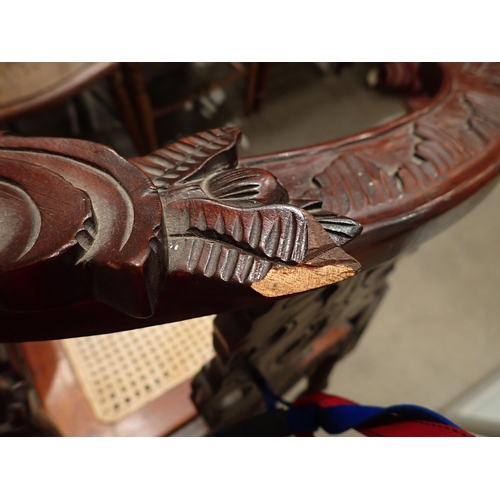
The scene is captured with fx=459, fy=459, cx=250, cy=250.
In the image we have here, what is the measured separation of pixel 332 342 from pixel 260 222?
0.59 meters

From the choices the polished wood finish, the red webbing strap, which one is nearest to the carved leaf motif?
the red webbing strap

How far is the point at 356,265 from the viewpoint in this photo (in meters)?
0.27

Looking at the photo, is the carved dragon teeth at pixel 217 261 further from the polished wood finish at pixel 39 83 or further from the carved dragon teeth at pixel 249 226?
the polished wood finish at pixel 39 83

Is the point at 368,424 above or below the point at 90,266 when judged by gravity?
below

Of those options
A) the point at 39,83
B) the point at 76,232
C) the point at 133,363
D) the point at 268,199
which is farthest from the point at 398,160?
the point at 39,83

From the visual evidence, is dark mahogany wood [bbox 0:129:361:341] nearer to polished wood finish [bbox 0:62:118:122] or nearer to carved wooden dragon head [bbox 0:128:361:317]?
carved wooden dragon head [bbox 0:128:361:317]

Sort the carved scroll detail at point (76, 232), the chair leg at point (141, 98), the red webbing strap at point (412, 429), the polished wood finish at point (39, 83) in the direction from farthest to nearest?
the chair leg at point (141, 98)
the polished wood finish at point (39, 83)
the red webbing strap at point (412, 429)
the carved scroll detail at point (76, 232)

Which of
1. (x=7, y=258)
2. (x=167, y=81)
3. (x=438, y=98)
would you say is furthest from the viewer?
(x=167, y=81)

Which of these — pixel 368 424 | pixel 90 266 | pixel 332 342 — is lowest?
pixel 332 342

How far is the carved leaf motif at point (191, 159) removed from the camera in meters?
0.31

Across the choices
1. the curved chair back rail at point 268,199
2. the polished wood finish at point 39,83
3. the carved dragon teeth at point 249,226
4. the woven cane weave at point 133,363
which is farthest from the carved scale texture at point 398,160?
the polished wood finish at point 39,83

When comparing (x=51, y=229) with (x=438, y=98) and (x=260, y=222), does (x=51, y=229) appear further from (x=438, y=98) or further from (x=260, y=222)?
(x=438, y=98)

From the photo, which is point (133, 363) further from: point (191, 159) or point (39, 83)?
point (39, 83)

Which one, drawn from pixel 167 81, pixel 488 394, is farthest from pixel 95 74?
pixel 488 394
